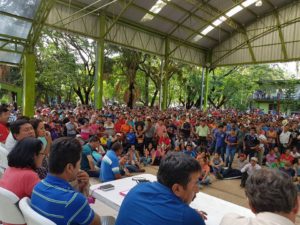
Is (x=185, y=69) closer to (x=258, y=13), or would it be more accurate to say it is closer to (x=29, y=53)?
(x=258, y=13)

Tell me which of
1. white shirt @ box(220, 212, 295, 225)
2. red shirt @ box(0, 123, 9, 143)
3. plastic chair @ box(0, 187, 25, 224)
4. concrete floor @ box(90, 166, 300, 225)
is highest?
red shirt @ box(0, 123, 9, 143)

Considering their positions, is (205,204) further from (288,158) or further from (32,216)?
(288,158)

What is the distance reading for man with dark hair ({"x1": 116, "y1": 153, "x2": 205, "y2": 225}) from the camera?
1.32m

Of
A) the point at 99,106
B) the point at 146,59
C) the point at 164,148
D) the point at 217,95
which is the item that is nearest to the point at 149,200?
the point at 164,148

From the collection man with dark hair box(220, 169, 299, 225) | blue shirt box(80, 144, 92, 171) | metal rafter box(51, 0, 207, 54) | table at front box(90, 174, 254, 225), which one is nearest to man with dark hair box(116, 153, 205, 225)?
man with dark hair box(220, 169, 299, 225)

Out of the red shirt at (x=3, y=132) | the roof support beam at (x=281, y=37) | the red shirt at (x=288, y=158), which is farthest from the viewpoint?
the roof support beam at (x=281, y=37)

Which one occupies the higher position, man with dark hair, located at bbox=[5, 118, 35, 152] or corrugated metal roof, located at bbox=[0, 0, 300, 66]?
corrugated metal roof, located at bbox=[0, 0, 300, 66]

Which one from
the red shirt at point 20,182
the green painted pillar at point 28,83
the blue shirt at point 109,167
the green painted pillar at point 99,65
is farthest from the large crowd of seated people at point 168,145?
the green painted pillar at point 99,65

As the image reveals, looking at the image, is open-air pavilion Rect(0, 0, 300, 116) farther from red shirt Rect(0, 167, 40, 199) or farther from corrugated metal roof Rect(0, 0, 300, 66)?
red shirt Rect(0, 167, 40, 199)

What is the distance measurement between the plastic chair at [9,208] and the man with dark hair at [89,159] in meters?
3.40

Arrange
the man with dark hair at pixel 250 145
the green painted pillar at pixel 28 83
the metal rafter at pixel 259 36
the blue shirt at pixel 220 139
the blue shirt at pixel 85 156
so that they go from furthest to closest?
1. the metal rafter at pixel 259 36
2. the green painted pillar at pixel 28 83
3. the blue shirt at pixel 220 139
4. the man with dark hair at pixel 250 145
5. the blue shirt at pixel 85 156

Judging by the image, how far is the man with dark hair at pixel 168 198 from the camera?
1315 millimetres

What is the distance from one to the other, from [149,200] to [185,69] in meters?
24.2

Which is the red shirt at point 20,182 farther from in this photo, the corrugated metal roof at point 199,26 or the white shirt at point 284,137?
the corrugated metal roof at point 199,26
